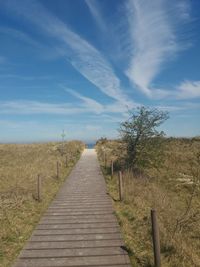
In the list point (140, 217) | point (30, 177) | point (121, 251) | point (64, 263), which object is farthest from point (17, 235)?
point (30, 177)

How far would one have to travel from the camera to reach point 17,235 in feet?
27.6

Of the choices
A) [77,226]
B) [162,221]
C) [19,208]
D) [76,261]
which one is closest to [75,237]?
[77,226]

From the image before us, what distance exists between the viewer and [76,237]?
8211mm

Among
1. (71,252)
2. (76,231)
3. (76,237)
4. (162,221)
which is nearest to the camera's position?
(71,252)

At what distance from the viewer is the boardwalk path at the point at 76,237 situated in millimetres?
6664

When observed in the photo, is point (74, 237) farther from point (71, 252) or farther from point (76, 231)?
point (71, 252)

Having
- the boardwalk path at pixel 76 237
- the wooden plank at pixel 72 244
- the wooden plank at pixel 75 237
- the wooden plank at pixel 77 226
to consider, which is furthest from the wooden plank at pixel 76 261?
the wooden plank at pixel 77 226

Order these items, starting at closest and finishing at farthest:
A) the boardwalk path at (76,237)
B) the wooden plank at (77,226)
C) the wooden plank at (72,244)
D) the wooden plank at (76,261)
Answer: the wooden plank at (76,261)
the boardwalk path at (76,237)
the wooden plank at (72,244)
the wooden plank at (77,226)

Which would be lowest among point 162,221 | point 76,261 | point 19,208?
point 76,261

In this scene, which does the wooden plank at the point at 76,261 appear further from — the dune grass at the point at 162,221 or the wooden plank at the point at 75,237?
the wooden plank at the point at 75,237

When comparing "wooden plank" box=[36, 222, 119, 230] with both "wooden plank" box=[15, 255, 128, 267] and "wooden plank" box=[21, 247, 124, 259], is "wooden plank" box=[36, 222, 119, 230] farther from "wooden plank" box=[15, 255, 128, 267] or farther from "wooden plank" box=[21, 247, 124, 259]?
"wooden plank" box=[15, 255, 128, 267]

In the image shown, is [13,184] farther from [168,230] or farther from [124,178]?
[168,230]

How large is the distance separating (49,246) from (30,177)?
11.4m

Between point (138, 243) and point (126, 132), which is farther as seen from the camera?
point (126, 132)
